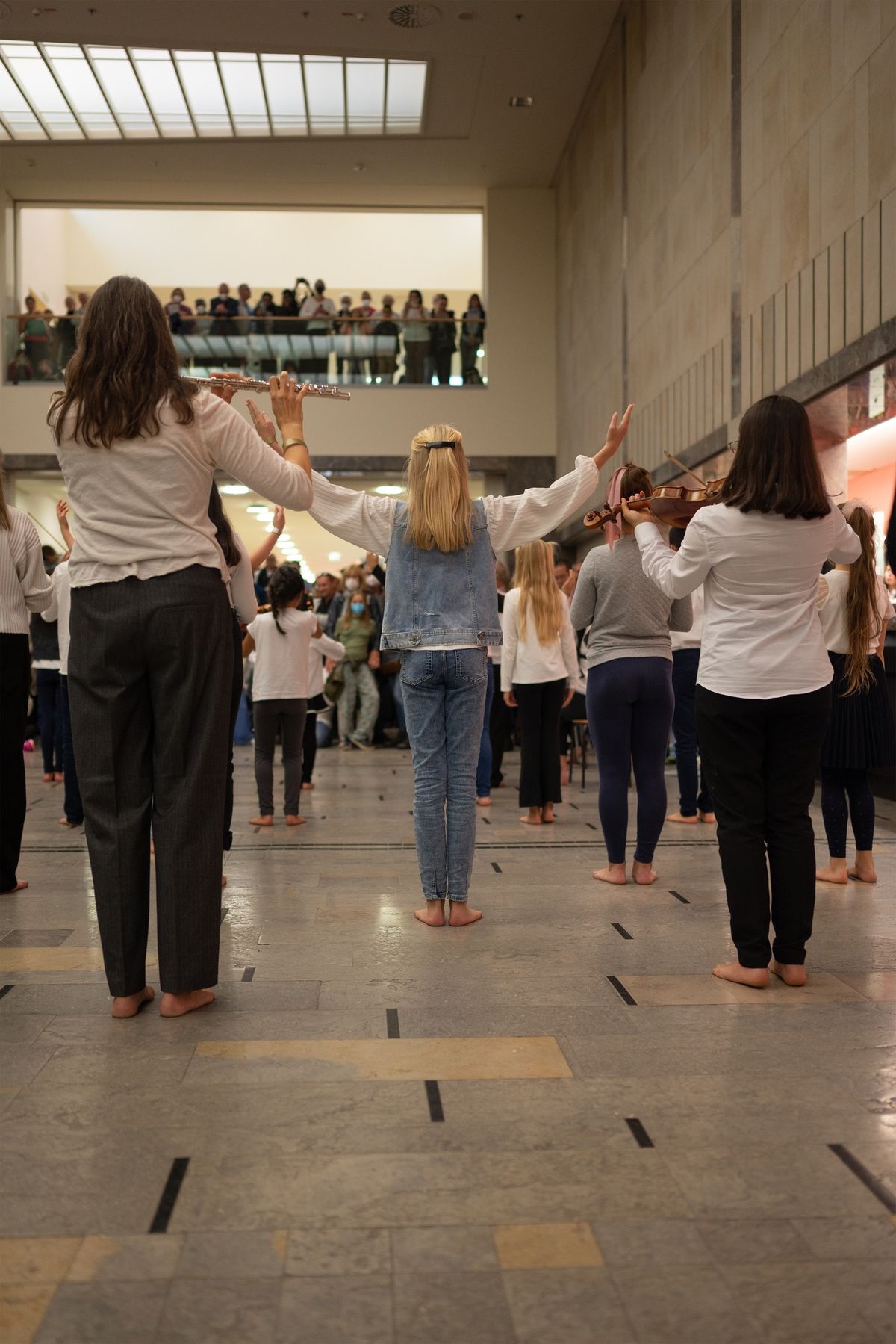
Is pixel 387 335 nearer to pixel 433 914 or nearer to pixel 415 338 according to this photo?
pixel 415 338

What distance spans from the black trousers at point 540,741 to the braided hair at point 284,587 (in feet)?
4.69

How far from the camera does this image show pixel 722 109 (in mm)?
10531

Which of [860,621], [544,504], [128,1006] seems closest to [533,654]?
[860,621]

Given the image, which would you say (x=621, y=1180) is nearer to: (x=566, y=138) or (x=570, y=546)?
(x=570, y=546)

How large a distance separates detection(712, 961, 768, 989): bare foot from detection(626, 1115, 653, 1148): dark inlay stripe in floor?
43.7 inches

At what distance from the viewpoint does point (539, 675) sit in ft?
23.2

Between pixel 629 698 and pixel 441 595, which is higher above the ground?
pixel 441 595

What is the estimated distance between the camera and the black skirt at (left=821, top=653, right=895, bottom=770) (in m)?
5.15

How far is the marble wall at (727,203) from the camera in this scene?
25.2ft

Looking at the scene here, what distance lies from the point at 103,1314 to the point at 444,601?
9.23ft

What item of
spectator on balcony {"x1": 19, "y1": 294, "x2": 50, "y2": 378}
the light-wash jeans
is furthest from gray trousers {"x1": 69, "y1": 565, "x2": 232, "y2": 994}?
spectator on balcony {"x1": 19, "y1": 294, "x2": 50, "y2": 378}

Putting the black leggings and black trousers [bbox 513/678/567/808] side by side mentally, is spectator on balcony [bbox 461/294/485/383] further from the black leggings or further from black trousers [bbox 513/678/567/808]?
the black leggings

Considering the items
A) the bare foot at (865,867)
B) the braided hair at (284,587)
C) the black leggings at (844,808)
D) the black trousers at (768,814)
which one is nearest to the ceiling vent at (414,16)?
the braided hair at (284,587)

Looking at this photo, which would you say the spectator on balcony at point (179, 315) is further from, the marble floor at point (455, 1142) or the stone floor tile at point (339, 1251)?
the stone floor tile at point (339, 1251)
